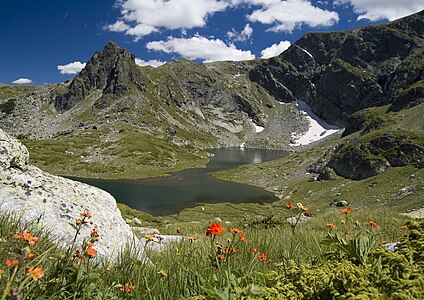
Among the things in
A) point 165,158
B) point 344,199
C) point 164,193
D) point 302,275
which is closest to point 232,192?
point 164,193

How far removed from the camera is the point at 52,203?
8562mm

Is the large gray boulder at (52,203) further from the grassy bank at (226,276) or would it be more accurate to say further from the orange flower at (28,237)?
the orange flower at (28,237)

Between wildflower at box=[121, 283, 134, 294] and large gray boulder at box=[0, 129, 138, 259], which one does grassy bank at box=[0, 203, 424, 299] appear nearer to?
wildflower at box=[121, 283, 134, 294]

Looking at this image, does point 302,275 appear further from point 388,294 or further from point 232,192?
point 232,192

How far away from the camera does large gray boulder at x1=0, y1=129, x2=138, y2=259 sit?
7812 millimetres


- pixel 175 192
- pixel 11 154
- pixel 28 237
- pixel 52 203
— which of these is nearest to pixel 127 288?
pixel 28 237

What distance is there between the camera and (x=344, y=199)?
79.0 m

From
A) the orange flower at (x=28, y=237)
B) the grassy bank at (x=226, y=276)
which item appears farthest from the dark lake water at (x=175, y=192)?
the orange flower at (x=28, y=237)

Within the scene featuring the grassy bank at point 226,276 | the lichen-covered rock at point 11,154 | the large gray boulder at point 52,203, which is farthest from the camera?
the lichen-covered rock at point 11,154

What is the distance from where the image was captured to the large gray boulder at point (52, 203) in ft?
25.6

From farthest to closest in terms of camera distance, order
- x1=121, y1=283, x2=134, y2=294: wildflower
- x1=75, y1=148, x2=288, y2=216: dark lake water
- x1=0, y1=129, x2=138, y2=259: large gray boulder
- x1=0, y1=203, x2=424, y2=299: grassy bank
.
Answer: x1=75, y1=148, x2=288, y2=216: dark lake water → x1=0, y1=129, x2=138, y2=259: large gray boulder → x1=121, y1=283, x2=134, y2=294: wildflower → x1=0, y1=203, x2=424, y2=299: grassy bank

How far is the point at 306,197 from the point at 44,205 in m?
89.4

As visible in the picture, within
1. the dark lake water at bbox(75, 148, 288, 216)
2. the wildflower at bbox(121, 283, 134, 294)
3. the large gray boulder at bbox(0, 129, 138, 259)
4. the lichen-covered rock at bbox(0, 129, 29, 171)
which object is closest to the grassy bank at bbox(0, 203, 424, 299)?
the wildflower at bbox(121, 283, 134, 294)

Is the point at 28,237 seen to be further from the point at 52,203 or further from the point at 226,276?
the point at 52,203
